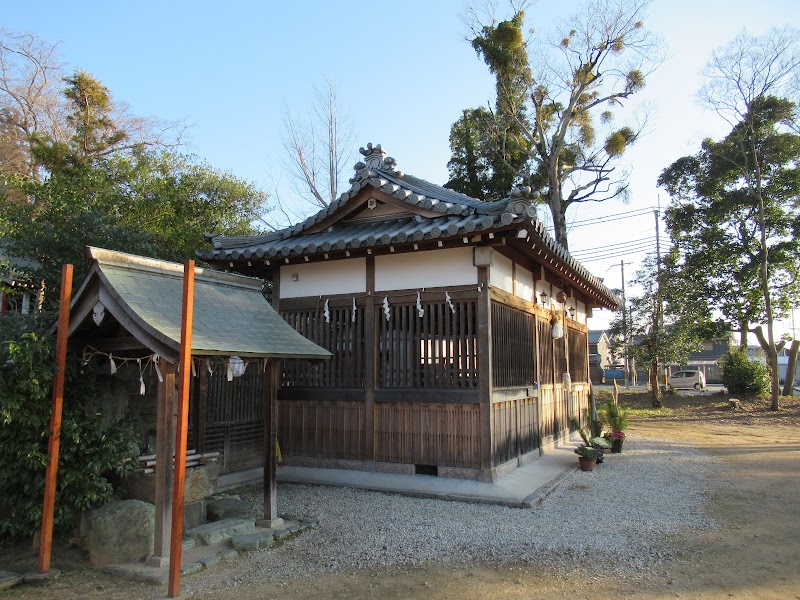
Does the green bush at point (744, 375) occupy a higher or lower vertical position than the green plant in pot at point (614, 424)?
higher

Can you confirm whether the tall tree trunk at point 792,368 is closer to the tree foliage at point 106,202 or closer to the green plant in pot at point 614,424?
the green plant in pot at point 614,424

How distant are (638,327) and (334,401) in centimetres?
2113

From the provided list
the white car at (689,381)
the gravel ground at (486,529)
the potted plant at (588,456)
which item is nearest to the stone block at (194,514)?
the gravel ground at (486,529)

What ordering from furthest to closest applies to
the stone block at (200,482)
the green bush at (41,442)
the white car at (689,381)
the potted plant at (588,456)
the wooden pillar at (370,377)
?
1. the white car at (689,381)
2. the potted plant at (588,456)
3. the wooden pillar at (370,377)
4. the stone block at (200,482)
5. the green bush at (41,442)

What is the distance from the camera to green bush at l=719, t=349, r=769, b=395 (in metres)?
25.9

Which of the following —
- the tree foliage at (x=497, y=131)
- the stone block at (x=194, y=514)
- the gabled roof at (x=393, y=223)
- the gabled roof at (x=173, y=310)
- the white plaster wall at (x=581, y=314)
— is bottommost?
the stone block at (x=194, y=514)

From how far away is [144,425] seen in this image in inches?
288

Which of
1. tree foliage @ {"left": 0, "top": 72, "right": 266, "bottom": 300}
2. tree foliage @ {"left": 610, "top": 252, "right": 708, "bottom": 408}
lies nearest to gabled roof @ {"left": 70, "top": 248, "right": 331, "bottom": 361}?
tree foliage @ {"left": 0, "top": 72, "right": 266, "bottom": 300}

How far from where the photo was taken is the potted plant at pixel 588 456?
10383mm

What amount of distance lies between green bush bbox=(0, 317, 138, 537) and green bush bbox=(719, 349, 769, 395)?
27995 millimetres

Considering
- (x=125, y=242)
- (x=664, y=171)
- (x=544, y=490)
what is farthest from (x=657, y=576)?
(x=664, y=171)

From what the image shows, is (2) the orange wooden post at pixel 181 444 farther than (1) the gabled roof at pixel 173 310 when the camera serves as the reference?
No

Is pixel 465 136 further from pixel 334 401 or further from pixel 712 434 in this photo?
pixel 334 401

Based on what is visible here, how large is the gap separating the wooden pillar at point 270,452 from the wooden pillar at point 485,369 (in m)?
3.35
